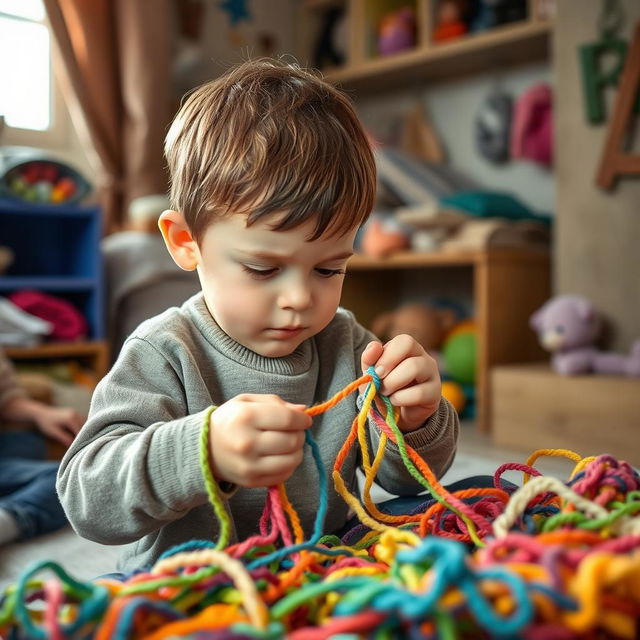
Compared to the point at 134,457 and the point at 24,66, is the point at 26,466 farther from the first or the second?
the point at 24,66

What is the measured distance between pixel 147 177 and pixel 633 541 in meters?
2.16

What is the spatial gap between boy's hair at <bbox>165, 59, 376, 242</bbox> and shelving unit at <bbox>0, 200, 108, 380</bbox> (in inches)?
54.5

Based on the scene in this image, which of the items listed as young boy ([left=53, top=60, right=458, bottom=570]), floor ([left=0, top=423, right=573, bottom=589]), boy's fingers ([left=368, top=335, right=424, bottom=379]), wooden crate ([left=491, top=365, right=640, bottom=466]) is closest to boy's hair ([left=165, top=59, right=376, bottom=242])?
young boy ([left=53, top=60, right=458, bottom=570])

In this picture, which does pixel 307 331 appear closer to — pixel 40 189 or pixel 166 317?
pixel 166 317

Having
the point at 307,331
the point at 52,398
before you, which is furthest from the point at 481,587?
the point at 52,398

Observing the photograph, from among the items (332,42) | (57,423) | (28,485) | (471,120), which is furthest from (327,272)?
(332,42)

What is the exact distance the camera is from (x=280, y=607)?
1.40ft

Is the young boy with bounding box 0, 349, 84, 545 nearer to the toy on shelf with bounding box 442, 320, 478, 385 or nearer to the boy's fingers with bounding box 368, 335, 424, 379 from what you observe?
the boy's fingers with bounding box 368, 335, 424, 379

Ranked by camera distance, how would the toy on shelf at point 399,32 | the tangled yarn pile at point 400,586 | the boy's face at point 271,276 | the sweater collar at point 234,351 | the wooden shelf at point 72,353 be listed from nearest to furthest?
the tangled yarn pile at point 400,586, the boy's face at point 271,276, the sweater collar at point 234,351, the wooden shelf at point 72,353, the toy on shelf at point 399,32

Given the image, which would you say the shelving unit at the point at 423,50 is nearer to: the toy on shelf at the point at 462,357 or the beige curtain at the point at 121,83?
the beige curtain at the point at 121,83

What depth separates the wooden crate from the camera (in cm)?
164

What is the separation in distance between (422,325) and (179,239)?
161 cm

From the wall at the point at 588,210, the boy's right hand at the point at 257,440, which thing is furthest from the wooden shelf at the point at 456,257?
the boy's right hand at the point at 257,440

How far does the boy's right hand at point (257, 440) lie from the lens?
50cm
